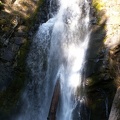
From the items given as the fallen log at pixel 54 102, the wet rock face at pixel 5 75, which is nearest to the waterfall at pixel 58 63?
the fallen log at pixel 54 102

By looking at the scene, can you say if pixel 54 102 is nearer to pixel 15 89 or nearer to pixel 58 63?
pixel 15 89

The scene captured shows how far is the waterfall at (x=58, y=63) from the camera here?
9133mm

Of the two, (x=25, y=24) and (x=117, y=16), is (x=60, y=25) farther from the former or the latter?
(x=117, y=16)

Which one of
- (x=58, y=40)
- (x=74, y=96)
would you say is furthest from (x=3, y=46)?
(x=74, y=96)

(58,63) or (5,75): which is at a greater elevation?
(58,63)

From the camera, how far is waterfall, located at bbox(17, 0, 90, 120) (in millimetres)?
9133

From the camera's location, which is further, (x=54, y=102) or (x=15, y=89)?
(x=15, y=89)

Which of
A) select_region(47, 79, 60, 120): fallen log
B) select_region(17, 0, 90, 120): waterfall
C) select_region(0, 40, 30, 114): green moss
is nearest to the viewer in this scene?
select_region(47, 79, 60, 120): fallen log

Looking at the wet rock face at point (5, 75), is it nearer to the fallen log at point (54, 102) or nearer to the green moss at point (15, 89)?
the green moss at point (15, 89)

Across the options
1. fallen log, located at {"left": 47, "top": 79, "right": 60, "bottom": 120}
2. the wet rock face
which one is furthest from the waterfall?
the wet rock face

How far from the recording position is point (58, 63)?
33.2ft

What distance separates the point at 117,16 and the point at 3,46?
489 cm

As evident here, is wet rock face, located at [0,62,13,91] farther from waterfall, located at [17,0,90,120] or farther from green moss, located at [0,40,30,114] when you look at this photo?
waterfall, located at [17,0,90,120]

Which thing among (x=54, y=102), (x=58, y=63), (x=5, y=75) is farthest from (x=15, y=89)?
(x=58, y=63)
